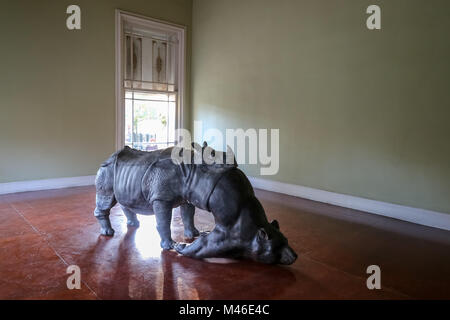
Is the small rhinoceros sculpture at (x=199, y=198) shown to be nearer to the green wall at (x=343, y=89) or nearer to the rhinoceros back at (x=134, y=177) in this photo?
the rhinoceros back at (x=134, y=177)

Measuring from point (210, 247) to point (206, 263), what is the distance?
15 centimetres

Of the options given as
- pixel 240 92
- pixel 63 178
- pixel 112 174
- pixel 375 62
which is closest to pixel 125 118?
pixel 63 178

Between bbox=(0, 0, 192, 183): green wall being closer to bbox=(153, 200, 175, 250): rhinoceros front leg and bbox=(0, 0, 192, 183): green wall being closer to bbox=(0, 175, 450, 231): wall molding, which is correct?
bbox=(0, 175, 450, 231): wall molding

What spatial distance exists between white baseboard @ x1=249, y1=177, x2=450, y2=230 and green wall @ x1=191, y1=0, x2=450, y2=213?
80 mm

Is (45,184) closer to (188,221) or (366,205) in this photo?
(188,221)

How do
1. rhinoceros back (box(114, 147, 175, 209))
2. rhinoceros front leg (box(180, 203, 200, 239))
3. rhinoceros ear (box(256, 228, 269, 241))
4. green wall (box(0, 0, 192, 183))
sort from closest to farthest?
rhinoceros ear (box(256, 228, 269, 241)) → rhinoceros back (box(114, 147, 175, 209)) → rhinoceros front leg (box(180, 203, 200, 239)) → green wall (box(0, 0, 192, 183))

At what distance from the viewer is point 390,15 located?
3832 millimetres

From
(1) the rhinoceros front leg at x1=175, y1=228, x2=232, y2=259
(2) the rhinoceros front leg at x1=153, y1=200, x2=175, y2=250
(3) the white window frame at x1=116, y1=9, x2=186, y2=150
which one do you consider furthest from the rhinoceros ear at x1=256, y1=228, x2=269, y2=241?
(3) the white window frame at x1=116, y1=9, x2=186, y2=150

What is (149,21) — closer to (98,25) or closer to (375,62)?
(98,25)

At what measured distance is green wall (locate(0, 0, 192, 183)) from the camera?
15.2ft

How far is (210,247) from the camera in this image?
2342 millimetres

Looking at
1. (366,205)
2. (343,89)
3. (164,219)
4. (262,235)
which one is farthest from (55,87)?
(366,205)

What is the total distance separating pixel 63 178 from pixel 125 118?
145 centimetres

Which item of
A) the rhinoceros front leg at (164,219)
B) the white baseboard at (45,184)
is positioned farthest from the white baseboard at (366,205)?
the white baseboard at (45,184)
